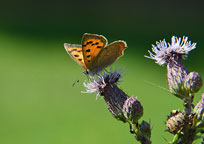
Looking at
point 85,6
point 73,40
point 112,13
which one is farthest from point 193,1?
point 73,40

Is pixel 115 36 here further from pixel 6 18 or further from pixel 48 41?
pixel 6 18

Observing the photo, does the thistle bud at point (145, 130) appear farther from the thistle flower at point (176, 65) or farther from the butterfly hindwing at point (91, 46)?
the butterfly hindwing at point (91, 46)

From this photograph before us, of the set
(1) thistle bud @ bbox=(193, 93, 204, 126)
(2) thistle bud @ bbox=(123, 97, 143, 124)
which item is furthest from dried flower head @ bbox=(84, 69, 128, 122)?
(1) thistle bud @ bbox=(193, 93, 204, 126)

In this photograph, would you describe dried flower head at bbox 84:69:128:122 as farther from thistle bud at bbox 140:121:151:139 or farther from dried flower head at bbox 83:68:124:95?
thistle bud at bbox 140:121:151:139

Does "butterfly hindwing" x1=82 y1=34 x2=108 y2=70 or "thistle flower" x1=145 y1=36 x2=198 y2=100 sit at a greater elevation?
"butterfly hindwing" x1=82 y1=34 x2=108 y2=70

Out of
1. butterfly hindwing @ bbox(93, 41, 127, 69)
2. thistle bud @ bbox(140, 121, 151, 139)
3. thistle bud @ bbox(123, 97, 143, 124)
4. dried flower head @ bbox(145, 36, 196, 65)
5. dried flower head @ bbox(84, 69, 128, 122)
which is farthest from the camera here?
butterfly hindwing @ bbox(93, 41, 127, 69)

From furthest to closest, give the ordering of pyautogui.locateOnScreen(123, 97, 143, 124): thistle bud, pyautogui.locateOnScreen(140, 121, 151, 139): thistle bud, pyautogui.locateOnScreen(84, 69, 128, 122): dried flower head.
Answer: pyautogui.locateOnScreen(84, 69, 128, 122): dried flower head
pyautogui.locateOnScreen(123, 97, 143, 124): thistle bud
pyautogui.locateOnScreen(140, 121, 151, 139): thistle bud

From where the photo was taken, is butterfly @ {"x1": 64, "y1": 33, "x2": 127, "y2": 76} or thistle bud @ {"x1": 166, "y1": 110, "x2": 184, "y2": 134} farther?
butterfly @ {"x1": 64, "y1": 33, "x2": 127, "y2": 76}

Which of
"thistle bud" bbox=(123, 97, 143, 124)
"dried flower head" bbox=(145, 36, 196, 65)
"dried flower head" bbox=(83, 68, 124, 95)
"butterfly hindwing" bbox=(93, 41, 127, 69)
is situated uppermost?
"butterfly hindwing" bbox=(93, 41, 127, 69)
